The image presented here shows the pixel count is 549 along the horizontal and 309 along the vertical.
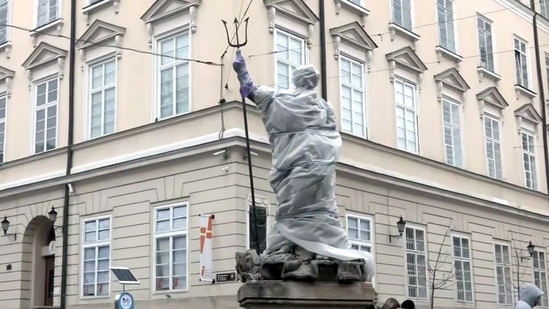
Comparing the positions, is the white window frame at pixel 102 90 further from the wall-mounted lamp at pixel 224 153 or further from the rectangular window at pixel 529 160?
the rectangular window at pixel 529 160

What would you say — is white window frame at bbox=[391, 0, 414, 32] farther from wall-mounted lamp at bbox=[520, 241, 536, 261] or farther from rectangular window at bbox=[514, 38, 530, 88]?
wall-mounted lamp at bbox=[520, 241, 536, 261]

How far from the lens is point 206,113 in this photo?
726 inches

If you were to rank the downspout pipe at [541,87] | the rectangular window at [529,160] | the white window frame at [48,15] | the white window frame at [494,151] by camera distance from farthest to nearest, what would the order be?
1. the downspout pipe at [541,87]
2. the rectangular window at [529,160]
3. the white window frame at [494,151]
4. the white window frame at [48,15]

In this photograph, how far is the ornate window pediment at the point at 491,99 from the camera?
26.1 m

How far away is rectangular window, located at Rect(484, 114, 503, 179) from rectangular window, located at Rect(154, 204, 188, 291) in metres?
11.1

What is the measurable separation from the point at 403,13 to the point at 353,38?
9.41 ft

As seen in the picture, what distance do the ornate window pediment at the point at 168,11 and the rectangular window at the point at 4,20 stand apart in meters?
5.77

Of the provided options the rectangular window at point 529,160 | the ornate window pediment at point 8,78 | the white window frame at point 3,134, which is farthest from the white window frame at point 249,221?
the rectangular window at point 529,160

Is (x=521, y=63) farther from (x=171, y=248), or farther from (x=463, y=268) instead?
(x=171, y=248)

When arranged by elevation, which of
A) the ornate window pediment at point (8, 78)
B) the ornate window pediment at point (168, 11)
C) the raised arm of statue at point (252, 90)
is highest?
the ornate window pediment at point (168, 11)

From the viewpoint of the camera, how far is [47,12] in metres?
22.8

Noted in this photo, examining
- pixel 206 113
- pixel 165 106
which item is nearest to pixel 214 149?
pixel 206 113

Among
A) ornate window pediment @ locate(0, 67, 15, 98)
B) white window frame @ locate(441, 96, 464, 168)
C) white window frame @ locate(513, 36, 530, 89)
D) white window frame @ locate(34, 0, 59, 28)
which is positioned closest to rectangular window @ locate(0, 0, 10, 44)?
ornate window pediment @ locate(0, 67, 15, 98)

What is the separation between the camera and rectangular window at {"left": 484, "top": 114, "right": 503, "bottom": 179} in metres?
26.1
